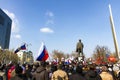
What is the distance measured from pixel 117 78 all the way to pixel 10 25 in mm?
153438

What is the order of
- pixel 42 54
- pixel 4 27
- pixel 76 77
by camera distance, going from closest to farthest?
pixel 76 77
pixel 42 54
pixel 4 27

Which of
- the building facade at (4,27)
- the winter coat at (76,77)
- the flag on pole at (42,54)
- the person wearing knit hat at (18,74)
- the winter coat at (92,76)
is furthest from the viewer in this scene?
the building facade at (4,27)

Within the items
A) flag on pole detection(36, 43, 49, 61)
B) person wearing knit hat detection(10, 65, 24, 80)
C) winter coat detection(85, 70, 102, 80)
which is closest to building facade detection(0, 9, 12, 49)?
flag on pole detection(36, 43, 49, 61)

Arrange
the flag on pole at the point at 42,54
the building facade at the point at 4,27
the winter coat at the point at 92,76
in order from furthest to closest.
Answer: the building facade at the point at 4,27 → the flag on pole at the point at 42,54 → the winter coat at the point at 92,76

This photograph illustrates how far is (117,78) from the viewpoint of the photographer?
11016 mm

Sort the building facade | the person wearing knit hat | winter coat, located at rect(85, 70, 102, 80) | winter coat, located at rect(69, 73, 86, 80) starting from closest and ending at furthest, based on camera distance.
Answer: the person wearing knit hat < winter coat, located at rect(69, 73, 86, 80) < winter coat, located at rect(85, 70, 102, 80) < the building facade

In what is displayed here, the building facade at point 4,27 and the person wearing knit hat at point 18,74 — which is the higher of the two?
the building facade at point 4,27

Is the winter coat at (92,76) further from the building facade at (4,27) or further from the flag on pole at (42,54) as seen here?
the building facade at (4,27)

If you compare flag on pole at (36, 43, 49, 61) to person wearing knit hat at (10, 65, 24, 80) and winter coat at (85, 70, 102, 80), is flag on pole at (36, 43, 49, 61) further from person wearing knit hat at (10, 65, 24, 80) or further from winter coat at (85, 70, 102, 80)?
person wearing knit hat at (10, 65, 24, 80)

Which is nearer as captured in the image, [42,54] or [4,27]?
[42,54]

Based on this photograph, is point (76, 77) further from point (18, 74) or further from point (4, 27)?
point (4, 27)

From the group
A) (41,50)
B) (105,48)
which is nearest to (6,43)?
(105,48)

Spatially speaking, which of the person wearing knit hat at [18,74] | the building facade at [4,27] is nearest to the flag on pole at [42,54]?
the person wearing knit hat at [18,74]

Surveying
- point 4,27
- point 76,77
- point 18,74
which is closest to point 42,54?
point 76,77
